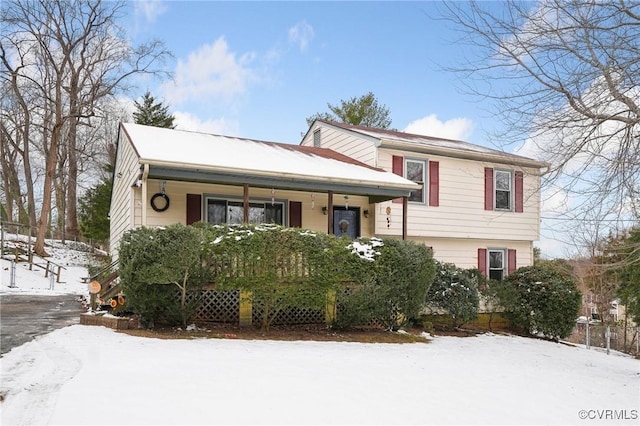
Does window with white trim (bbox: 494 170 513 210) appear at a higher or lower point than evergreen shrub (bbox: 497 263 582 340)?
higher

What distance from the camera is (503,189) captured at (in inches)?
613

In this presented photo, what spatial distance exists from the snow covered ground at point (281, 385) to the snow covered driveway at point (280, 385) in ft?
0.05

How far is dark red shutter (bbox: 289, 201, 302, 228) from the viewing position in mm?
12453

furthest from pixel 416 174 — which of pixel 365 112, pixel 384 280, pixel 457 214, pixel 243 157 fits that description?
pixel 365 112

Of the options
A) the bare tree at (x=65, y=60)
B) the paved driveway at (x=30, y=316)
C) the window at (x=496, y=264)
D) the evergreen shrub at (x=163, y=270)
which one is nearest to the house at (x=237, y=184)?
the evergreen shrub at (x=163, y=270)

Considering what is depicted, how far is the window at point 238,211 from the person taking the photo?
1181 centimetres

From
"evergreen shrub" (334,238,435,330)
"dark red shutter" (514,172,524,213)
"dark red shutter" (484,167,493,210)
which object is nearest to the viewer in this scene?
"evergreen shrub" (334,238,435,330)

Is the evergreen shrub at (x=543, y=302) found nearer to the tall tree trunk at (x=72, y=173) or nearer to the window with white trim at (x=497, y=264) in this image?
the window with white trim at (x=497, y=264)

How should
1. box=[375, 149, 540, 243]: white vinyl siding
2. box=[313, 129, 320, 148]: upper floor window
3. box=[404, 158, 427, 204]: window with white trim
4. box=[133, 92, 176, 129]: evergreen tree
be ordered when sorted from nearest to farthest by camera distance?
box=[375, 149, 540, 243]: white vinyl siding
box=[404, 158, 427, 204]: window with white trim
box=[313, 129, 320, 148]: upper floor window
box=[133, 92, 176, 129]: evergreen tree

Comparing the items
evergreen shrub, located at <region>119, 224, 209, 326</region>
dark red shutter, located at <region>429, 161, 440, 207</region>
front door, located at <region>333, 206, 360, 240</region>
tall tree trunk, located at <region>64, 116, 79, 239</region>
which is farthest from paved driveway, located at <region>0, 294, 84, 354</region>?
tall tree trunk, located at <region>64, 116, 79, 239</region>

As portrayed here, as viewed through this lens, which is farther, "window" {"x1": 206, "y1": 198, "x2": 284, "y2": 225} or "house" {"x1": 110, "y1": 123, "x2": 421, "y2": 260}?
"window" {"x1": 206, "y1": 198, "x2": 284, "y2": 225}

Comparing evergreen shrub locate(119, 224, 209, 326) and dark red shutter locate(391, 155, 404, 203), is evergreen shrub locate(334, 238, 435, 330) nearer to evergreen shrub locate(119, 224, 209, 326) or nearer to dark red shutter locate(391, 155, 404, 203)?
evergreen shrub locate(119, 224, 209, 326)

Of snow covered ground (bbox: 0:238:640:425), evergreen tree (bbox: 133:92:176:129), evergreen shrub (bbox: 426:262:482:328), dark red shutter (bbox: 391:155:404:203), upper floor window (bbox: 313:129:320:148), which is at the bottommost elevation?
snow covered ground (bbox: 0:238:640:425)

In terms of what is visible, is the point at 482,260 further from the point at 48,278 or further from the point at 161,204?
the point at 48,278
